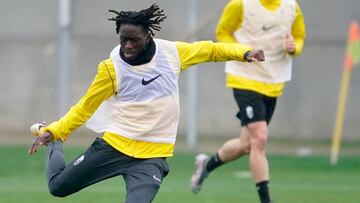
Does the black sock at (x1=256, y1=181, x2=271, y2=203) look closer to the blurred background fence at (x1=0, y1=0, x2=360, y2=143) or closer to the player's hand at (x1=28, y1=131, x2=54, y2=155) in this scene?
the player's hand at (x1=28, y1=131, x2=54, y2=155)

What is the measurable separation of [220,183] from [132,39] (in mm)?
5952

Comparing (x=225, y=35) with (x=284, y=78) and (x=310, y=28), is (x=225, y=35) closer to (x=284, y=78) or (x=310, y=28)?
(x=284, y=78)

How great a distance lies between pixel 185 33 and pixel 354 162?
3482 mm

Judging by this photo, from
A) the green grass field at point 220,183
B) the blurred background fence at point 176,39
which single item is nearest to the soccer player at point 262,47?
the green grass field at point 220,183

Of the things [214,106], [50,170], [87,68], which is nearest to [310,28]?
[214,106]

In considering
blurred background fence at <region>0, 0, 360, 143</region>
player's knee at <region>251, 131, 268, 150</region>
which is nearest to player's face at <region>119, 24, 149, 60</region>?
player's knee at <region>251, 131, 268, 150</region>

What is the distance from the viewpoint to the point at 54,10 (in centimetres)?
1753

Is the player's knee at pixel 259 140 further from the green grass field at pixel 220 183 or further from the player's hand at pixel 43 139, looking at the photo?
the player's hand at pixel 43 139

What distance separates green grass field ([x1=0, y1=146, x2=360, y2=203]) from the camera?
1110 centimetres

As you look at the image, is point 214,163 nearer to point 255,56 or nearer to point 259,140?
point 259,140

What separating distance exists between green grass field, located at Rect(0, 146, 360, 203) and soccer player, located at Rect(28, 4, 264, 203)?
2804 mm

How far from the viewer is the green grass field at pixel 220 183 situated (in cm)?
1110

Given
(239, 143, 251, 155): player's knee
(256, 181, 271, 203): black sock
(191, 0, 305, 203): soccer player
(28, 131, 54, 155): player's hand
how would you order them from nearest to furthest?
(28, 131, 54, 155): player's hand, (256, 181, 271, 203): black sock, (191, 0, 305, 203): soccer player, (239, 143, 251, 155): player's knee

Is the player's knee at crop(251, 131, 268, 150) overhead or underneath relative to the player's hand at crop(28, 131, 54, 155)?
underneath
